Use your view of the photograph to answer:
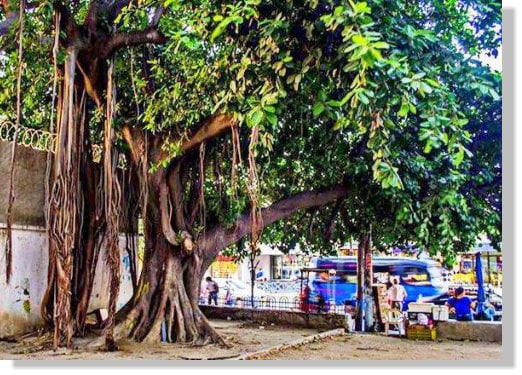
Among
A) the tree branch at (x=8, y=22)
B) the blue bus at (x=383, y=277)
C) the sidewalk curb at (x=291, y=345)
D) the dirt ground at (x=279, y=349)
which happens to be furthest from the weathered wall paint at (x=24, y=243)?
the blue bus at (x=383, y=277)

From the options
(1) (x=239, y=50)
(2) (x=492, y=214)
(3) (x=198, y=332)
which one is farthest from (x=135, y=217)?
(2) (x=492, y=214)

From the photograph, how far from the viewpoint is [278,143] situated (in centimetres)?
769

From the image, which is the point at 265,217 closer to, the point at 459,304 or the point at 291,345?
the point at 291,345

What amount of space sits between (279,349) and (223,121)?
3122mm

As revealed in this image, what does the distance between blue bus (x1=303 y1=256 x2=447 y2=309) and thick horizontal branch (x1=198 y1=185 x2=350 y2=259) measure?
28.2ft

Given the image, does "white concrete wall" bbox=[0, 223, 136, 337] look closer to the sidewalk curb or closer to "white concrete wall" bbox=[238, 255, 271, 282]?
the sidewalk curb

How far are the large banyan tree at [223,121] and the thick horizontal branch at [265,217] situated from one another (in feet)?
0.07

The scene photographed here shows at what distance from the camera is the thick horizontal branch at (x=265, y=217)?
26.3 feet

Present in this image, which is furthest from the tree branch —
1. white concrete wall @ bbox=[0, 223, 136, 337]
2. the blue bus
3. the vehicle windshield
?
the vehicle windshield

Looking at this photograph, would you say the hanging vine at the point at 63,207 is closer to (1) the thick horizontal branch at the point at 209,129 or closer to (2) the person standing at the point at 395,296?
(1) the thick horizontal branch at the point at 209,129

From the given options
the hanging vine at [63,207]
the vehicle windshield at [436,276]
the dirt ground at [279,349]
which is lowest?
the dirt ground at [279,349]

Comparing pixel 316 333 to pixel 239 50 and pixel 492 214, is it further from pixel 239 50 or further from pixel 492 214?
pixel 239 50

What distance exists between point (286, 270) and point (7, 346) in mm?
20120

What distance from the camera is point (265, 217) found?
809 cm
